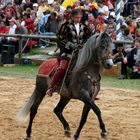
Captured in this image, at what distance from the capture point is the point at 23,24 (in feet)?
78.3

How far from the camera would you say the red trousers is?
10.5 meters

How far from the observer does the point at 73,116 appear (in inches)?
491

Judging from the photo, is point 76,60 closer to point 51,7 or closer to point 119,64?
point 119,64

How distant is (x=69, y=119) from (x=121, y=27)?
314 inches

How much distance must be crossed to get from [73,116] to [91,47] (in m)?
2.91

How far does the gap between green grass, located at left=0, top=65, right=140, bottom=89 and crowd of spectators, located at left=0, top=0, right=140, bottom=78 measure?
1.78m

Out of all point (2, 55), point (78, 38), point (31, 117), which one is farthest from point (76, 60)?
point (2, 55)

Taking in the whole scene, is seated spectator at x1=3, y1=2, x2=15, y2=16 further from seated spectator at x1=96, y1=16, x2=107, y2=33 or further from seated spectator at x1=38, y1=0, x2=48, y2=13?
seated spectator at x1=96, y1=16, x2=107, y2=33

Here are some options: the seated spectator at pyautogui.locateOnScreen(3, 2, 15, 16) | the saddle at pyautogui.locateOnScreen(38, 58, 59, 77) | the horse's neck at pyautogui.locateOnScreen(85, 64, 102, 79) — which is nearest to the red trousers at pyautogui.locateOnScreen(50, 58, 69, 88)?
the saddle at pyautogui.locateOnScreen(38, 58, 59, 77)

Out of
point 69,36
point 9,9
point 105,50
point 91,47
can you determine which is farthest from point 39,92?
point 9,9

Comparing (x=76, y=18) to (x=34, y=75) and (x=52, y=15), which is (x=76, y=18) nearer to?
(x=34, y=75)

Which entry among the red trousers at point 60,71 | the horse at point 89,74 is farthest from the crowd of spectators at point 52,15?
the horse at point 89,74

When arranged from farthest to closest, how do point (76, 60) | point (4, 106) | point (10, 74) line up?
point (10, 74) < point (4, 106) < point (76, 60)

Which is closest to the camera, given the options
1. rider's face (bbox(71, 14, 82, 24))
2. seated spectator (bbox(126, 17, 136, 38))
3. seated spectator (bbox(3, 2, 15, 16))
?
rider's face (bbox(71, 14, 82, 24))
